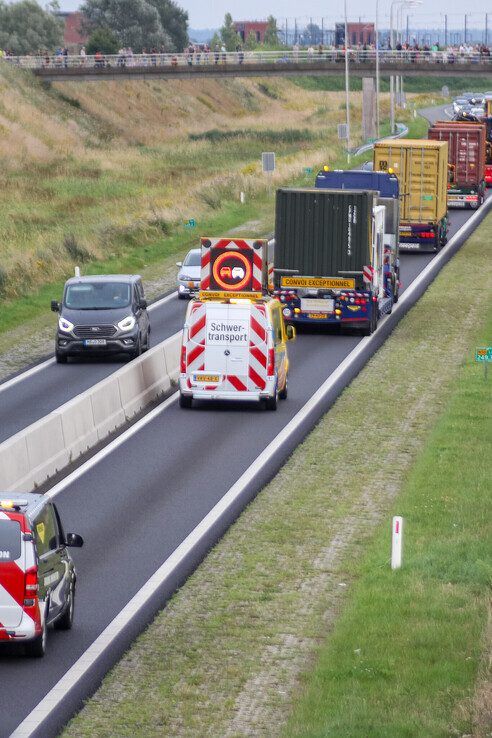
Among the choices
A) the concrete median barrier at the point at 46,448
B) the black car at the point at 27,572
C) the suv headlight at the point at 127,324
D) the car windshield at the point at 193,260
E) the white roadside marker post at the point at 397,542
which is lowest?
the car windshield at the point at 193,260

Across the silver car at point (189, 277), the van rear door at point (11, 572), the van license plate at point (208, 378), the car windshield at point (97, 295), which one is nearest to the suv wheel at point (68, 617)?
the van rear door at point (11, 572)

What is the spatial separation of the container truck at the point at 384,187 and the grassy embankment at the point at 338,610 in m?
14.4

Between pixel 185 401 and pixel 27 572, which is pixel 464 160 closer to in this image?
pixel 185 401

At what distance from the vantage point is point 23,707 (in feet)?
47.1

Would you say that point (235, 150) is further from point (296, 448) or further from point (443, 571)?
point (443, 571)

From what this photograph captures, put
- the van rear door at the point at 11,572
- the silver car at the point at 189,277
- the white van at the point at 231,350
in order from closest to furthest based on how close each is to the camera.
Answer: the van rear door at the point at 11,572 → the white van at the point at 231,350 → the silver car at the point at 189,277

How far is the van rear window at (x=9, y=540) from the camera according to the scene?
14.7m

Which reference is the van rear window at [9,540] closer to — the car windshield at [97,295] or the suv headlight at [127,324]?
the suv headlight at [127,324]

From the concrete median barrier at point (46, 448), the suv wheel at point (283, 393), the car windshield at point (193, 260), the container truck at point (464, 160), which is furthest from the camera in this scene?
the container truck at point (464, 160)

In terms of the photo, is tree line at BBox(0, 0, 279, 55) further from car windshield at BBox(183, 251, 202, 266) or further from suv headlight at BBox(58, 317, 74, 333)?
suv headlight at BBox(58, 317, 74, 333)

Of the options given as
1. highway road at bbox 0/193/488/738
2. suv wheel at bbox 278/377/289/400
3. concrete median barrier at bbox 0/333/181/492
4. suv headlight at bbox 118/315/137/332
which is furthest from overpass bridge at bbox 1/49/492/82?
suv wheel at bbox 278/377/289/400

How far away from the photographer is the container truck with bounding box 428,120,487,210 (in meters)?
66.0

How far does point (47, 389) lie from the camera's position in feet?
107

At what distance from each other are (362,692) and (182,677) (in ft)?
6.34
